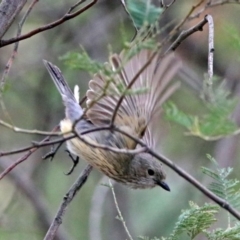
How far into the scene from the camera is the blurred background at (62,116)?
593 cm

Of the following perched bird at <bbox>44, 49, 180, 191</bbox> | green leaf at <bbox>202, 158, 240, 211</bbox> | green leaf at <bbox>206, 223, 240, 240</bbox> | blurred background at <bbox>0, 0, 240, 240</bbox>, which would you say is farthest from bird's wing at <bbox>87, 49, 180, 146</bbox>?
blurred background at <bbox>0, 0, 240, 240</bbox>

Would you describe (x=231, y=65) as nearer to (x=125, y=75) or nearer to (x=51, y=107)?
(x=51, y=107)

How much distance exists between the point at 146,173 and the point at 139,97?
622 mm

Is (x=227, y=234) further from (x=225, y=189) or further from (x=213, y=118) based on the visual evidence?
(x=213, y=118)

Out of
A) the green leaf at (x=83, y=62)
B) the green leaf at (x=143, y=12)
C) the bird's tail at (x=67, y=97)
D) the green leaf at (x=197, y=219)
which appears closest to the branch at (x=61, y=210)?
the bird's tail at (x=67, y=97)

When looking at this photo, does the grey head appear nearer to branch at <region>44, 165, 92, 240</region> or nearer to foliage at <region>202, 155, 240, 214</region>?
branch at <region>44, 165, 92, 240</region>

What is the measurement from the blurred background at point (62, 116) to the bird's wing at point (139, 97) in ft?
7.11

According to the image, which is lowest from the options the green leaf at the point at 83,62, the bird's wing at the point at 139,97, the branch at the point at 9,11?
the green leaf at the point at 83,62

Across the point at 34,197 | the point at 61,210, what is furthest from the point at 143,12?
the point at 34,197

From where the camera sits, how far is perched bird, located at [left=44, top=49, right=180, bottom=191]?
2795mm

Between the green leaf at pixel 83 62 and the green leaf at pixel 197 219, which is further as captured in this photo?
the green leaf at pixel 197 219

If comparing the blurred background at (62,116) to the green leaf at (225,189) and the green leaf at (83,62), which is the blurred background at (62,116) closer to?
the green leaf at (225,189)

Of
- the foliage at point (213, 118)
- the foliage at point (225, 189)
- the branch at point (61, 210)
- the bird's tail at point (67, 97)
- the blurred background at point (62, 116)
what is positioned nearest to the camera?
the foliage at point (213, 118)

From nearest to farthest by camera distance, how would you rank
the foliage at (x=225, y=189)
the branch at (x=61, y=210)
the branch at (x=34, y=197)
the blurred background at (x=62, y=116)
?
the foliage at (x=225, y=189), the branch at (x=61, y=210), the branch at (x=34, y=197), the blurred background at (x=62, y=116)
